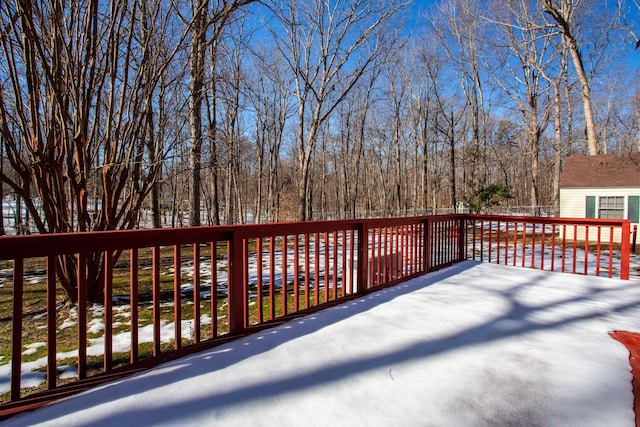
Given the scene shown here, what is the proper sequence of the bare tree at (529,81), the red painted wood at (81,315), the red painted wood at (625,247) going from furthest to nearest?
the bare tree at (529,81) → the red painted wood at (625,247) → the red painted wood at (81,315)

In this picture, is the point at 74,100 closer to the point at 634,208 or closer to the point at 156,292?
the point at 156,292

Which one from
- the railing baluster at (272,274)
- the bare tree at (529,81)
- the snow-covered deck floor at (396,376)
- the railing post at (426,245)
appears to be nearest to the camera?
the snow-covered deck floor at (396,376)

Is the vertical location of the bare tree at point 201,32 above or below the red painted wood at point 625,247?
above

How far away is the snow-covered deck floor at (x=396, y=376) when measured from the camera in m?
1.47

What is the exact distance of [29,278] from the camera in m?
6.57

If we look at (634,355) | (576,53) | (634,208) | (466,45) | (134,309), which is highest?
(466,45)

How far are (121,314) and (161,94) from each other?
294 cm

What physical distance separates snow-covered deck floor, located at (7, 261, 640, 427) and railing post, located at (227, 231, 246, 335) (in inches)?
6.7

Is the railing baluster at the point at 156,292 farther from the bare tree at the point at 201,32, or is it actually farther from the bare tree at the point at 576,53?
the bare tree at the point at 576,53

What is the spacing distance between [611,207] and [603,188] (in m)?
0.77

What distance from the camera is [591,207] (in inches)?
502

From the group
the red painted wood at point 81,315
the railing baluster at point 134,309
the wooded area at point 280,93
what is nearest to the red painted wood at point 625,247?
the wooded area at point 280,93

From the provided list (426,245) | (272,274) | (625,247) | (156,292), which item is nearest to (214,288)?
(156,292)

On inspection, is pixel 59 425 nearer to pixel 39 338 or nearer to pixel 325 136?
pixel 39 338
